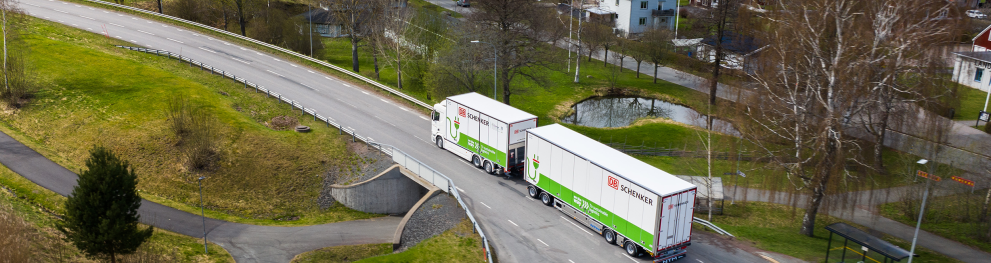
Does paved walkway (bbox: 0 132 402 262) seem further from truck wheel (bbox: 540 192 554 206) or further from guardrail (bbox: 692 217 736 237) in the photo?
guardrail (bbox: 692 217 736 237)

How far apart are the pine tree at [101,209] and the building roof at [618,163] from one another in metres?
18.4

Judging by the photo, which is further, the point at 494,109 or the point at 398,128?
the point at 398,128

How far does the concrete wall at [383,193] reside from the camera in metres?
41.3

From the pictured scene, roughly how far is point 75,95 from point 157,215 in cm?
1868

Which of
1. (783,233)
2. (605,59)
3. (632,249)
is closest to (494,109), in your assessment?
(632,249)

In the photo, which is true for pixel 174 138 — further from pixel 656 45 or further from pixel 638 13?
pixel 638 13

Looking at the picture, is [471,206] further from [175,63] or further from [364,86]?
[175,63]

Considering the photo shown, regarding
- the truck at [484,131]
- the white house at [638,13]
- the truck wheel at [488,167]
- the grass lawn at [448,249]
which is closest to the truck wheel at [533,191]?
the truck at [484,131]

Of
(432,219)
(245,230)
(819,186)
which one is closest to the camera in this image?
(819,186)

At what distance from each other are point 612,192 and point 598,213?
5.35 feet

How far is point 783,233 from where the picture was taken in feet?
112

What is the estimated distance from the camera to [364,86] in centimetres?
5434

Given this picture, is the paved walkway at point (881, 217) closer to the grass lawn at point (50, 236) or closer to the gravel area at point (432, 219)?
the gravel area at point (432, 219)

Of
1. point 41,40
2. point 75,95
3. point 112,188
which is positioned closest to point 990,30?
point 112,188
